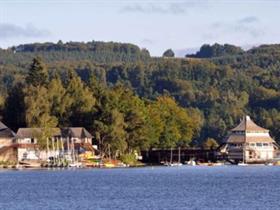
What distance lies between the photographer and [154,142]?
136500 mm

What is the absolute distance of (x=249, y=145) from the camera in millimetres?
144625

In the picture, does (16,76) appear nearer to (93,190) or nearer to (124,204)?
(93,190)

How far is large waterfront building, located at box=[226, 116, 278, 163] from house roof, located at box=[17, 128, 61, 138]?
99.9 feet

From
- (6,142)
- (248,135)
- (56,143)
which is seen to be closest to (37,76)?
(6,142)

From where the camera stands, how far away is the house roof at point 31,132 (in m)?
121

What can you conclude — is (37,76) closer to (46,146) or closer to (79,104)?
(79,104)

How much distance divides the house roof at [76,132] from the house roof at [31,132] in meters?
1.05

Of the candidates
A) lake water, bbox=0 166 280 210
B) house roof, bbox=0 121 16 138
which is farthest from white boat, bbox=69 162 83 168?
lake water, bbox=0 166 280 210

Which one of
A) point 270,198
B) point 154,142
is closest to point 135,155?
point 154,142

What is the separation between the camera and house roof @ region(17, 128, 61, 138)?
121 meters

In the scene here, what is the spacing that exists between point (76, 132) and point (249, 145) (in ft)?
97.8

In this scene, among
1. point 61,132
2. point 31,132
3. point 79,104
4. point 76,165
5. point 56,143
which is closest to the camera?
point 31,132

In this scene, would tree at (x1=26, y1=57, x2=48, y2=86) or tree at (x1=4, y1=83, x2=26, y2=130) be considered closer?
tree at (x1=4, y1=83, x2=26, y2=130)

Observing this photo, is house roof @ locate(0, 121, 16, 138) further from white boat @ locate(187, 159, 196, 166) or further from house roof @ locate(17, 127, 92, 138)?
white boat @ locate(187, 159, 196, 166)
